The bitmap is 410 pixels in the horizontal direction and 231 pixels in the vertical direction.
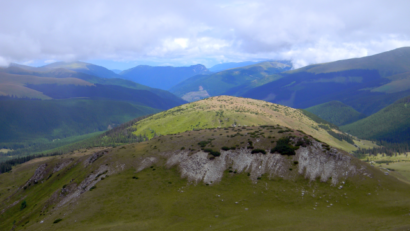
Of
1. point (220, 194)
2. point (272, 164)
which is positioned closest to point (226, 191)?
point (220, 194)

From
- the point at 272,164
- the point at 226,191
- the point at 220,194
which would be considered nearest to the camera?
the point at 220,194

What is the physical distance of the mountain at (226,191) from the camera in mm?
45406

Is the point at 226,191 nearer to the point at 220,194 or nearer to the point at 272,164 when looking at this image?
the point at 220,194

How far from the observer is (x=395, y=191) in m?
50.8

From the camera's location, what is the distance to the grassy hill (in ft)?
147

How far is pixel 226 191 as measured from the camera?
197ft

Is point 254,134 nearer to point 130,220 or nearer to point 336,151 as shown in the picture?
point 336,151

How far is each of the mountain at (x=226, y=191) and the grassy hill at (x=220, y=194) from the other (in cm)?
20

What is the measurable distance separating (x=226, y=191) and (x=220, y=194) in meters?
2.20

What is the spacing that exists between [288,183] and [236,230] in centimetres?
2383

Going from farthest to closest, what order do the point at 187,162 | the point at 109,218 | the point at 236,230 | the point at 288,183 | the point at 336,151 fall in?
1. the point at 187,162
2. the point at 336,151
3. the point at 288,183
4. the point at 109,218
5. the point at 236,230

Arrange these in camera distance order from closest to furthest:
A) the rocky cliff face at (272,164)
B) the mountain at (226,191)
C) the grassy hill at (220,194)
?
1. the grassy hill at (220,194)
2. the mountain at (226,191)
3. the rocky cliff face at (272,164)

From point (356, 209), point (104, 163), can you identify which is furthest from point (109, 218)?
point (356, 209)

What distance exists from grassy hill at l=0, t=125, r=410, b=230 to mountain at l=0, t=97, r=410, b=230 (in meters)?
0.20
